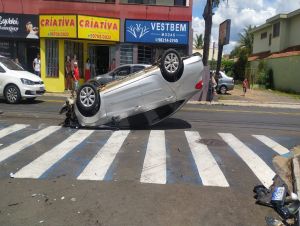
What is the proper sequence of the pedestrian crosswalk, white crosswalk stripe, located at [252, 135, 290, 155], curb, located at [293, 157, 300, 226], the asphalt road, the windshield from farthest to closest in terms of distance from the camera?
1. the windshield
2. white crosswalk stripe, located at [252, 135, 290, 155]
3. the pedestrian crosswalk
4. curb, located at [293, 157, 300, 226]
5. the asphalt road

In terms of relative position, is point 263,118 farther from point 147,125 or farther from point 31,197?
point 31,197

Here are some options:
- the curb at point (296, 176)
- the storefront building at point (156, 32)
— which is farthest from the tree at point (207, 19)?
the curb at point (296, 176)

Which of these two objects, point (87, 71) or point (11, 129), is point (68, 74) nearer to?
point (87, 71)

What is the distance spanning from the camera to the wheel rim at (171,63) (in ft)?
37.1

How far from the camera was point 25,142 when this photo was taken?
985cm

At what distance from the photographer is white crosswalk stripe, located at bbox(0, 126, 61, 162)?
874 centimetres

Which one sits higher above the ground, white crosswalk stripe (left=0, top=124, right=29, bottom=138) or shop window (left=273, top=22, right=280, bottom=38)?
shop window (left=273, top=22, right=280, bottom=38)

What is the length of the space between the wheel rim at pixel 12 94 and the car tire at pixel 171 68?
25.0 feet

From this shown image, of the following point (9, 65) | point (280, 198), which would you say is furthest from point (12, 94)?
point (280, 198)

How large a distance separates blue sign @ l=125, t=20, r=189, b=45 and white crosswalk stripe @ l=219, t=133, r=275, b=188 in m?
13.7

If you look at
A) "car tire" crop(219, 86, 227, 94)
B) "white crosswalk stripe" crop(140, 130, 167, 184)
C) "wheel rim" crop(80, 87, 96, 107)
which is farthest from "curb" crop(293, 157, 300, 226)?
"car tire" crop(219, 86, 227, 94)

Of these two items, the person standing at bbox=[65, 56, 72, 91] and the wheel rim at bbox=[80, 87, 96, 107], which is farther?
the person standing at bbox=[65, 56, 72, 91]

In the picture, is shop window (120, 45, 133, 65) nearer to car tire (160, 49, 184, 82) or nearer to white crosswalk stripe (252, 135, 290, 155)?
car tire (160, 49, 184, 82)

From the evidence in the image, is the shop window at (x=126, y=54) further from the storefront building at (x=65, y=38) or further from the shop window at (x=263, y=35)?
the shop window at (x=263, y=35)
